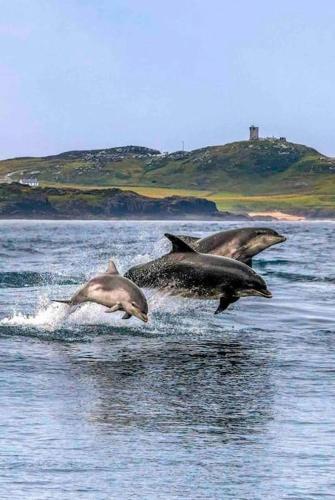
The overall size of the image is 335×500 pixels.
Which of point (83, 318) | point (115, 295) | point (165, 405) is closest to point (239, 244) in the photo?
point (115, 295)

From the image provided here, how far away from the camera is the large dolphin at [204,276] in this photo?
22.1 meters

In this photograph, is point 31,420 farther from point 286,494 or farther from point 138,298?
point 138,298

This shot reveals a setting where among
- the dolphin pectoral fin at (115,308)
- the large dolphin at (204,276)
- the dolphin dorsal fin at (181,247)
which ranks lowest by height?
the dolphin pectoral fin at (115,308)

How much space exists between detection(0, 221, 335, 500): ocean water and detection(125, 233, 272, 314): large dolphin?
1.11 metres

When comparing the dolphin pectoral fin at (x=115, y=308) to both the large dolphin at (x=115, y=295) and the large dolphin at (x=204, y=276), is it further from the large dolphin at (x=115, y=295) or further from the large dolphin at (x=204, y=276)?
the large dolphin at (x=204, y=276)

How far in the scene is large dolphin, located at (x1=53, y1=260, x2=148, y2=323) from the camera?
2102 centimetres

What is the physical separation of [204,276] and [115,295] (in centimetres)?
179

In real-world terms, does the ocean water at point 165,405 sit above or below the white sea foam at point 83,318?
below

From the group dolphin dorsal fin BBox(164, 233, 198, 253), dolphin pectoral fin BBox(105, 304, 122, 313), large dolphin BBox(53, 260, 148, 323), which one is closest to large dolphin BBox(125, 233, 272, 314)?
dolphin dorsal fin BBox(164, 233, 198, 253)

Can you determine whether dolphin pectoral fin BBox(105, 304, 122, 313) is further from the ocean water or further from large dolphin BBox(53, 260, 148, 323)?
the ocean water

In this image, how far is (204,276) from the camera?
22.1 metres

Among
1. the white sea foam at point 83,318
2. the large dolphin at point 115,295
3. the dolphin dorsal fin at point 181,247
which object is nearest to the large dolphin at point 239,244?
the dolphin dorsal fin at point 181,247

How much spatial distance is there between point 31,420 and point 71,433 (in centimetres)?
92

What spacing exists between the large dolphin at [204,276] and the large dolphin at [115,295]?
41.6 inches
